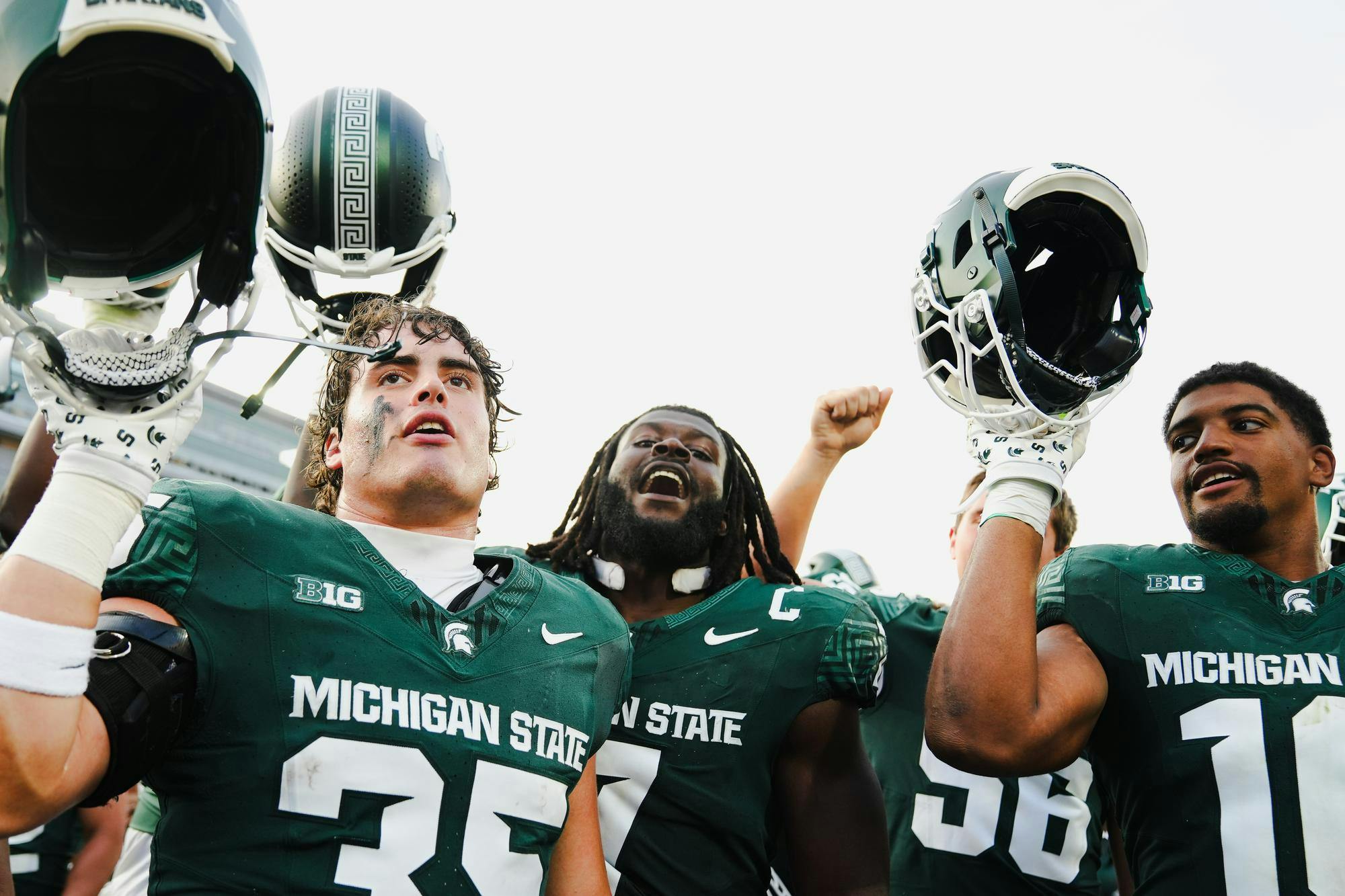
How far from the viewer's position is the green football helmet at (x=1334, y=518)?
11.6 ft

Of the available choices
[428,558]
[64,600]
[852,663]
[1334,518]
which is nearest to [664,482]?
[852,663]

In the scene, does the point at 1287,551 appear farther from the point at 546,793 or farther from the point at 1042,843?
the point at 546,793

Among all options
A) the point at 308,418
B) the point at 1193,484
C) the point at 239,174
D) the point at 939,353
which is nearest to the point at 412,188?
the point at 308,418

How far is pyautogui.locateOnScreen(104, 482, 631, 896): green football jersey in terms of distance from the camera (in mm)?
1723

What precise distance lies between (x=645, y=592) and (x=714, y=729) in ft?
1.78

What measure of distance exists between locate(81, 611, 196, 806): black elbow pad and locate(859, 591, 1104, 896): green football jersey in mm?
1813

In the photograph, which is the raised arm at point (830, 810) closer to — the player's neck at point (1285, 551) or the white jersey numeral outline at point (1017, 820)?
the white jersey numeral outline at point (1017, 820)

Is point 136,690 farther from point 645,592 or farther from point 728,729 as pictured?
point 645,592

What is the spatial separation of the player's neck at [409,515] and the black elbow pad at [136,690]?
54 centimetres

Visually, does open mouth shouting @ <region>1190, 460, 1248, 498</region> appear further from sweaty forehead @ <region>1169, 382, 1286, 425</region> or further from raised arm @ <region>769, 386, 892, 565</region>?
raised arm @ <region>769, 386, 892, 565</region>

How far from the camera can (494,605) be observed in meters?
2.08

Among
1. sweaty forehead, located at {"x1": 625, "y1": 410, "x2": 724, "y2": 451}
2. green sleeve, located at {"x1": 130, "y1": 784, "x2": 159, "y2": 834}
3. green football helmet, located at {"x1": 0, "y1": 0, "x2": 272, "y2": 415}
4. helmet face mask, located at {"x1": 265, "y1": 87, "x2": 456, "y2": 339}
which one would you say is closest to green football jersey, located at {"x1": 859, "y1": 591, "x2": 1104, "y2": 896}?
sweaty forehead, located at {"x1": 625, "y1": 410, "x2": 724, "y2": 451}

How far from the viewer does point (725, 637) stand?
257 cm

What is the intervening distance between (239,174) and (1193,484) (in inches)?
85.2
